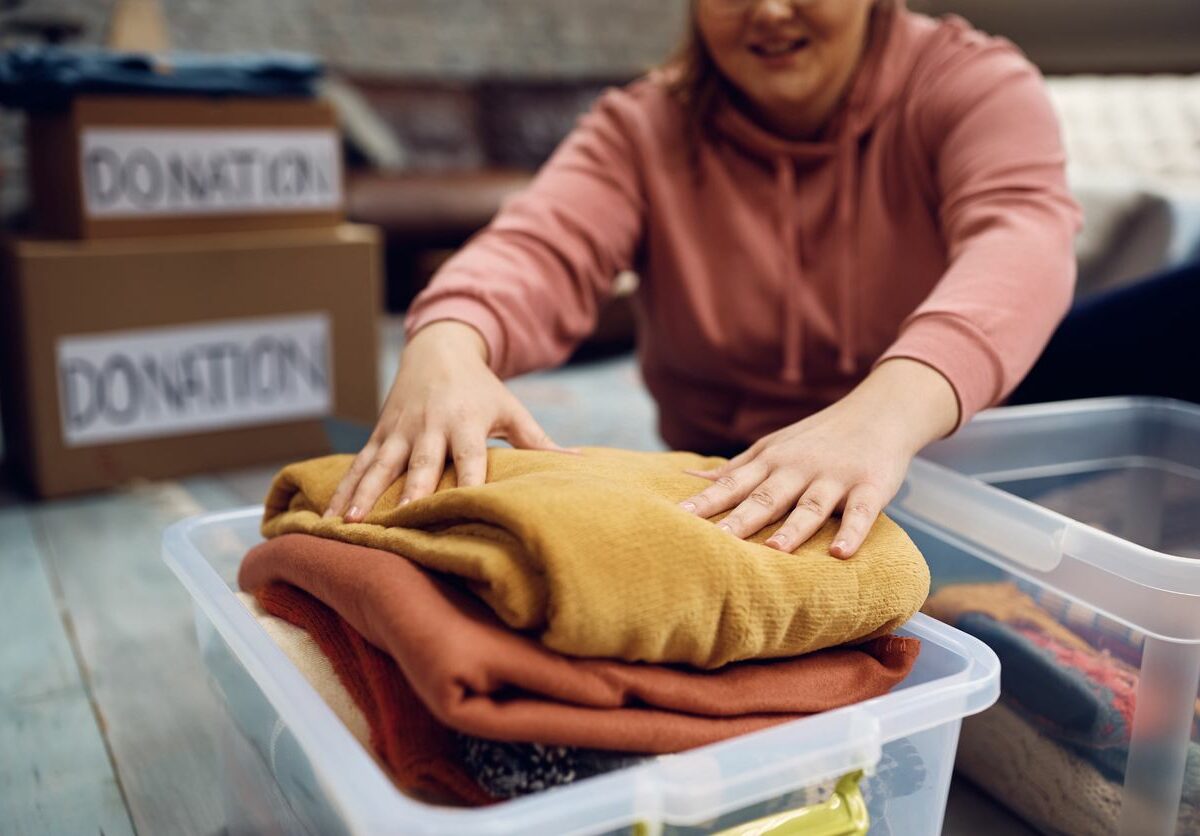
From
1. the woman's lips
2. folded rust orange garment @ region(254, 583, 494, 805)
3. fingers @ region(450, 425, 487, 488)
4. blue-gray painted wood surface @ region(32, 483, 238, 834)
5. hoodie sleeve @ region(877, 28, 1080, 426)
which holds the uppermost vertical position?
the woman's lips

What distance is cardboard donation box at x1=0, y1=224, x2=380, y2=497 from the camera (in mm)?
1305

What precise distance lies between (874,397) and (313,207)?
1.07 metres

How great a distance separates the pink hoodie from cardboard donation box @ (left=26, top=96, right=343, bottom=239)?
2.00ft

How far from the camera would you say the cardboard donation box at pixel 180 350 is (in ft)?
4.28

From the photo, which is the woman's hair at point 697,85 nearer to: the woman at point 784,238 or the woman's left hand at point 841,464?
the woman at point 784,238

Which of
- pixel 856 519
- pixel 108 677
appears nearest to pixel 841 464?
pixel 856 519

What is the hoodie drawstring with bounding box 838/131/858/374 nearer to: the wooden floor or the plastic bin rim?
the plastic bin rim

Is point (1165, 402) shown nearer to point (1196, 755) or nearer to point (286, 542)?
point (1196, 755)

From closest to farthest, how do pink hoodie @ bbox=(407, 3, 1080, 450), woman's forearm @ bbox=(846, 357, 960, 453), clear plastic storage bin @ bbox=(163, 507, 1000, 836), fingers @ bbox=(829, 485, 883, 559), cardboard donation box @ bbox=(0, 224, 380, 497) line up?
clear plastic storage bin @ bbox=(163, 507, 1000, 836) → fingers @ bbox=(829, 485, 883, 559) → woman's forearm @ bbox=(846, 357, 960, 453) → pink hoodie @ bbox=(407, 3, 1080, 450) → cardboard donation box @ bbox=(0, 224, 380, 497)

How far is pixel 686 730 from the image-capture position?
1.40 feet

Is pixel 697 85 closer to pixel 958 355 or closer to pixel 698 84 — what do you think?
pixel 698 84

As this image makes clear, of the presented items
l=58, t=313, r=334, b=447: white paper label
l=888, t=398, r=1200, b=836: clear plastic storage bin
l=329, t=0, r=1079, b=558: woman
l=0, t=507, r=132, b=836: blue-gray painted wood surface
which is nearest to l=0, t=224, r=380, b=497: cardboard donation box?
l=58, t=313, r=334, b=447: white paper label

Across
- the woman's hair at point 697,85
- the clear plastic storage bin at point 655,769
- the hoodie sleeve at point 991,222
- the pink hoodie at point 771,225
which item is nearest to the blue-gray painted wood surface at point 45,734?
the clear plastic storage bin at point 655,769

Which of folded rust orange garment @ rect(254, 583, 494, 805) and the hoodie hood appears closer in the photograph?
folded rust orange garment @ rect(254, 583, 494, 805)
